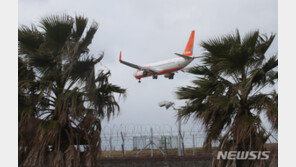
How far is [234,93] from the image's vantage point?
9875mm

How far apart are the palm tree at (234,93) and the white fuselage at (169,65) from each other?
24416 millimetres

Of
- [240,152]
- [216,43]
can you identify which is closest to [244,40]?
[216,43]

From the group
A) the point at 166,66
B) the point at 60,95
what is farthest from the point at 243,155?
the point at 166,66

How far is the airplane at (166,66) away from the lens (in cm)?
3509

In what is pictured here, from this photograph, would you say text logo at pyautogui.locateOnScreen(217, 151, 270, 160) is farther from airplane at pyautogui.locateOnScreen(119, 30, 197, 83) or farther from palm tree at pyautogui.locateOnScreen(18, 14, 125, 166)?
airplane at pyautogui.locateOnScreen(119, 30, 197, 83)

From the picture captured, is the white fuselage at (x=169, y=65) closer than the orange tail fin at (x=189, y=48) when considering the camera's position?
Yes

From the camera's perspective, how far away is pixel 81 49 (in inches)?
403

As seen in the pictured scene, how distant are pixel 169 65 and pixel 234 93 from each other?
26.3 metres

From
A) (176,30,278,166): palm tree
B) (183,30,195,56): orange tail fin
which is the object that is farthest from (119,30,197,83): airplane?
(176,30,278,166): palm tree

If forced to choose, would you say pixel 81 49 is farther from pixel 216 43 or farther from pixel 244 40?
pixel 244 40

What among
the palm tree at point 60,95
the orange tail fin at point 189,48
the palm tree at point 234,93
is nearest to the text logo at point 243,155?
the palm tree at point 234,93

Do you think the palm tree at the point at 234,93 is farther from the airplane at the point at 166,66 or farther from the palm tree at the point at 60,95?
the airplane at the point at 166,66

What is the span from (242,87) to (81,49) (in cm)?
489

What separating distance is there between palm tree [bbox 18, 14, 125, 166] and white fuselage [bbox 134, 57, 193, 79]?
25.0 m
